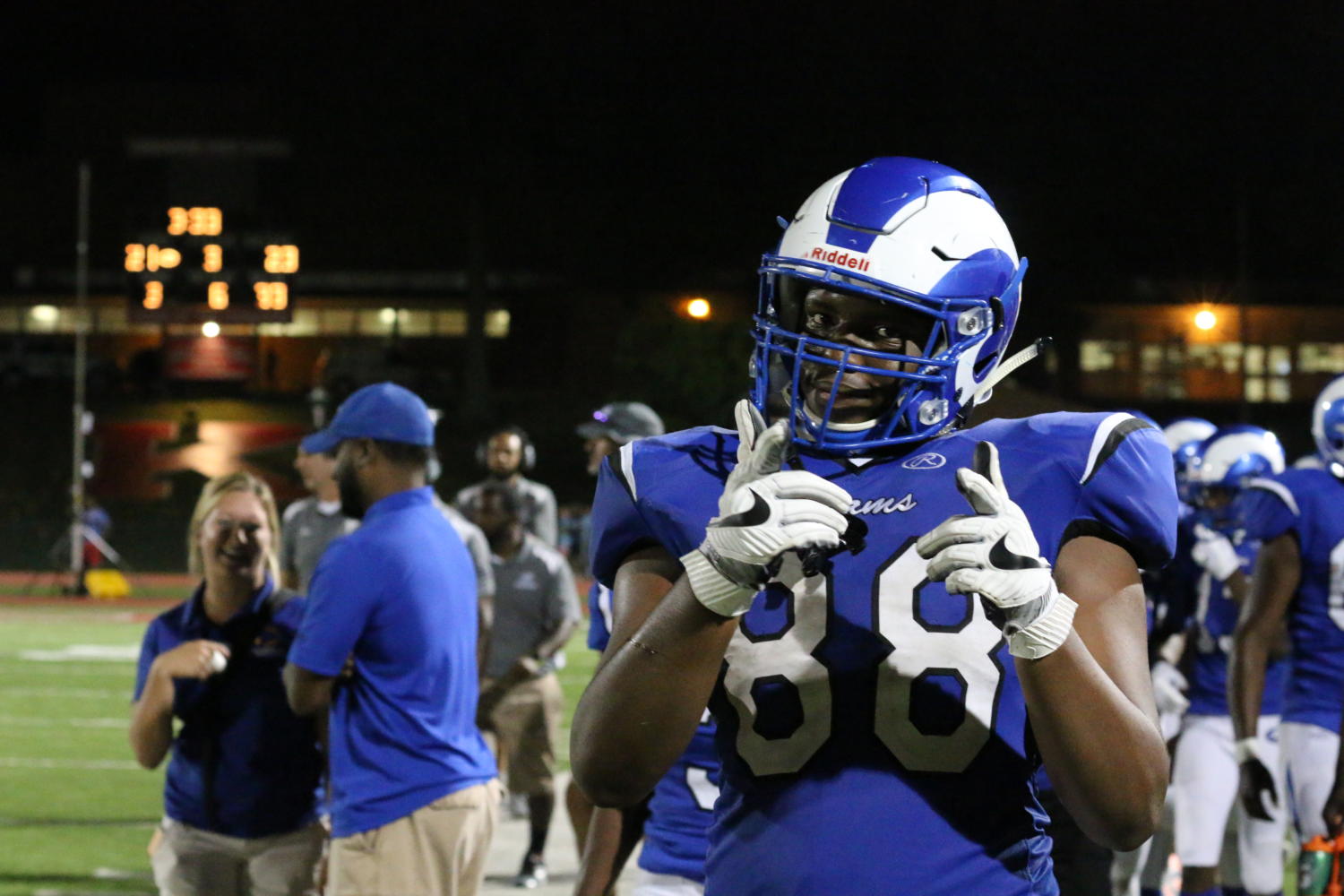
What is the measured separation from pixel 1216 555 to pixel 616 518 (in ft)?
16.2

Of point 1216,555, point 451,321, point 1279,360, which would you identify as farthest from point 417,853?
point 451,321

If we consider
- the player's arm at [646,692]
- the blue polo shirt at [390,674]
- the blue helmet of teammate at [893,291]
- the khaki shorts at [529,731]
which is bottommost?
the khaki shorts at [529,731]

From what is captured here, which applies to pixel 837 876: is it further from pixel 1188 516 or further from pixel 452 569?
pixel 1188 516

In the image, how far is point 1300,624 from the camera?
5.66 m

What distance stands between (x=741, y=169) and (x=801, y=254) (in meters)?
43.0

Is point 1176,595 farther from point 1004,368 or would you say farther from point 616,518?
point 616,518

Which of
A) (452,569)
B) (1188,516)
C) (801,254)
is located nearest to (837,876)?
(801,254)

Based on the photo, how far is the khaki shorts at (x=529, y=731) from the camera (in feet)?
25.6

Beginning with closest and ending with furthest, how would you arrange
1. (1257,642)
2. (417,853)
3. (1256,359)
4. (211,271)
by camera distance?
1. (417,853)
2. (1257,642)
3. (211,271)
4. (1256,359)

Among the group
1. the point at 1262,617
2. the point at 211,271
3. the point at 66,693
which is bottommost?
the point at 66,693

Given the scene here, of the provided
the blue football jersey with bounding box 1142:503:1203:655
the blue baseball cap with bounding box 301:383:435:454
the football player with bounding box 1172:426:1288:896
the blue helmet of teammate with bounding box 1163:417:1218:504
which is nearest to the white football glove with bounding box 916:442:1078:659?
the blue baseball cap with bounding box 301:383:435:454

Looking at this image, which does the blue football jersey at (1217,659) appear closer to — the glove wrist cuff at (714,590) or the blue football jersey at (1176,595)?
the blue football jersey at (1176,595)

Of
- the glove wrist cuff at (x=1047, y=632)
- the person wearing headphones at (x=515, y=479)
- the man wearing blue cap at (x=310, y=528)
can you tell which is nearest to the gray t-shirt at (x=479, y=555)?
the person wearing headphones at (x=515, y=479)

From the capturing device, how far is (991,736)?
2.00 m
